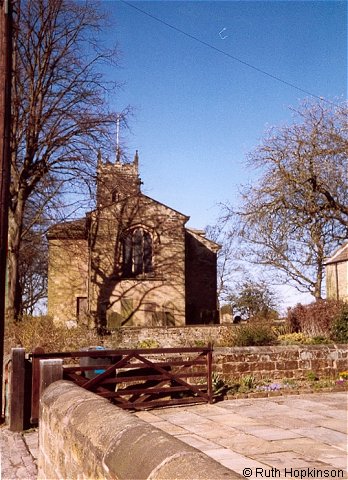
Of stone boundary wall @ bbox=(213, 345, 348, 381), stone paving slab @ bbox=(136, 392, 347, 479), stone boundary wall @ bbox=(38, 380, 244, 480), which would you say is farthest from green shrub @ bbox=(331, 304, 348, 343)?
stone boundary wall @ bbox=(38, 380, 244, 480)

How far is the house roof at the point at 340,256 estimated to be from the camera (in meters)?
40.9

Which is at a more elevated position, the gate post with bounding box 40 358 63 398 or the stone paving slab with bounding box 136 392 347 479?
the gate post with bounding box 40 358 63 398

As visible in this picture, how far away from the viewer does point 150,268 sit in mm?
29188

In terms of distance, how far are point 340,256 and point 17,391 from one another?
37178mm

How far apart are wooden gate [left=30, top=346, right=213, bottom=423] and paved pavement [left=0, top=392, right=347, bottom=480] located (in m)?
0.34

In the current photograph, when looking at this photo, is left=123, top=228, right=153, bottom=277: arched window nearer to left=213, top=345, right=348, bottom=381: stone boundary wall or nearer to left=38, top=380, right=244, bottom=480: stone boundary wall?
left=213, top=345, right=348, bottom=381: stone boundary wall

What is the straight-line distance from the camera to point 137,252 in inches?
1153

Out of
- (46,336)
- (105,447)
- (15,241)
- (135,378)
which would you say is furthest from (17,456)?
(15,241)

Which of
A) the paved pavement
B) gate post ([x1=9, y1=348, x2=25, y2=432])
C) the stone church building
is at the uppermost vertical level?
the stone church building

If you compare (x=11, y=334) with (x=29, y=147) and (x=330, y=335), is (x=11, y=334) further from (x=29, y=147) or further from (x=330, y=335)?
(x=330, y=335)

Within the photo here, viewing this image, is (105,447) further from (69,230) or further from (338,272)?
(338,272)

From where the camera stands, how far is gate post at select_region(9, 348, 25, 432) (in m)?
8.19

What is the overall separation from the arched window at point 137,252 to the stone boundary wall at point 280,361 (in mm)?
16989

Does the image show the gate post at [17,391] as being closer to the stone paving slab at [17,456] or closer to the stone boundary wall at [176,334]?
the stone paving slab at [17,456]
